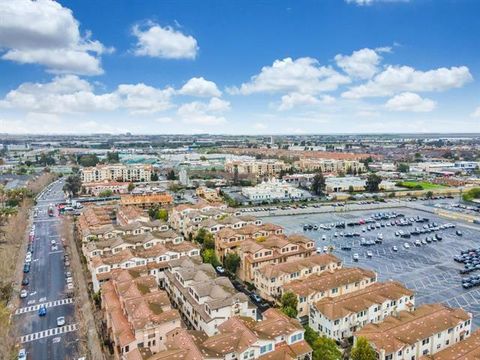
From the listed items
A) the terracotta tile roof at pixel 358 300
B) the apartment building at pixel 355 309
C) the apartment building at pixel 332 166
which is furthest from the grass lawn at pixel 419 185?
the apartment building at pixel 355 309

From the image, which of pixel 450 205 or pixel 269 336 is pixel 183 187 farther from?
pixel 269 336

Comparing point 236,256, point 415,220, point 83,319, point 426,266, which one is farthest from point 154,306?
point 415,220

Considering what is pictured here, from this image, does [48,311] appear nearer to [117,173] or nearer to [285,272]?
[285,272]

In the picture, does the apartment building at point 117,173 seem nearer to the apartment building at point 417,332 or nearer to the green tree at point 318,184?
the green tree at point 318,184

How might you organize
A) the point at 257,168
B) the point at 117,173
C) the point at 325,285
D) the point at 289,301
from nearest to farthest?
1. the point at 289,301
2. the point at 325,285
3. the point at 117,173
4. the point at 257,168

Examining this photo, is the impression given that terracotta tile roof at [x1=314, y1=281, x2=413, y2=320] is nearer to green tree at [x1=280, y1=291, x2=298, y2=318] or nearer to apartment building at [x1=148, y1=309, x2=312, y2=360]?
green tree at [x1=280, y1=291, x2=298, y2=318]

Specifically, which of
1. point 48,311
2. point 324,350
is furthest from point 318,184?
point 324,350

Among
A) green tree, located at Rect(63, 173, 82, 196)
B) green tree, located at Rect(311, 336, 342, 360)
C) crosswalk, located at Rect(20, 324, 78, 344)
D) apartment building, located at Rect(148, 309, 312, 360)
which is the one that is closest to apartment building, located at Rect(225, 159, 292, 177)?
green tree, located at Rect(63, 173, 82, 196)
